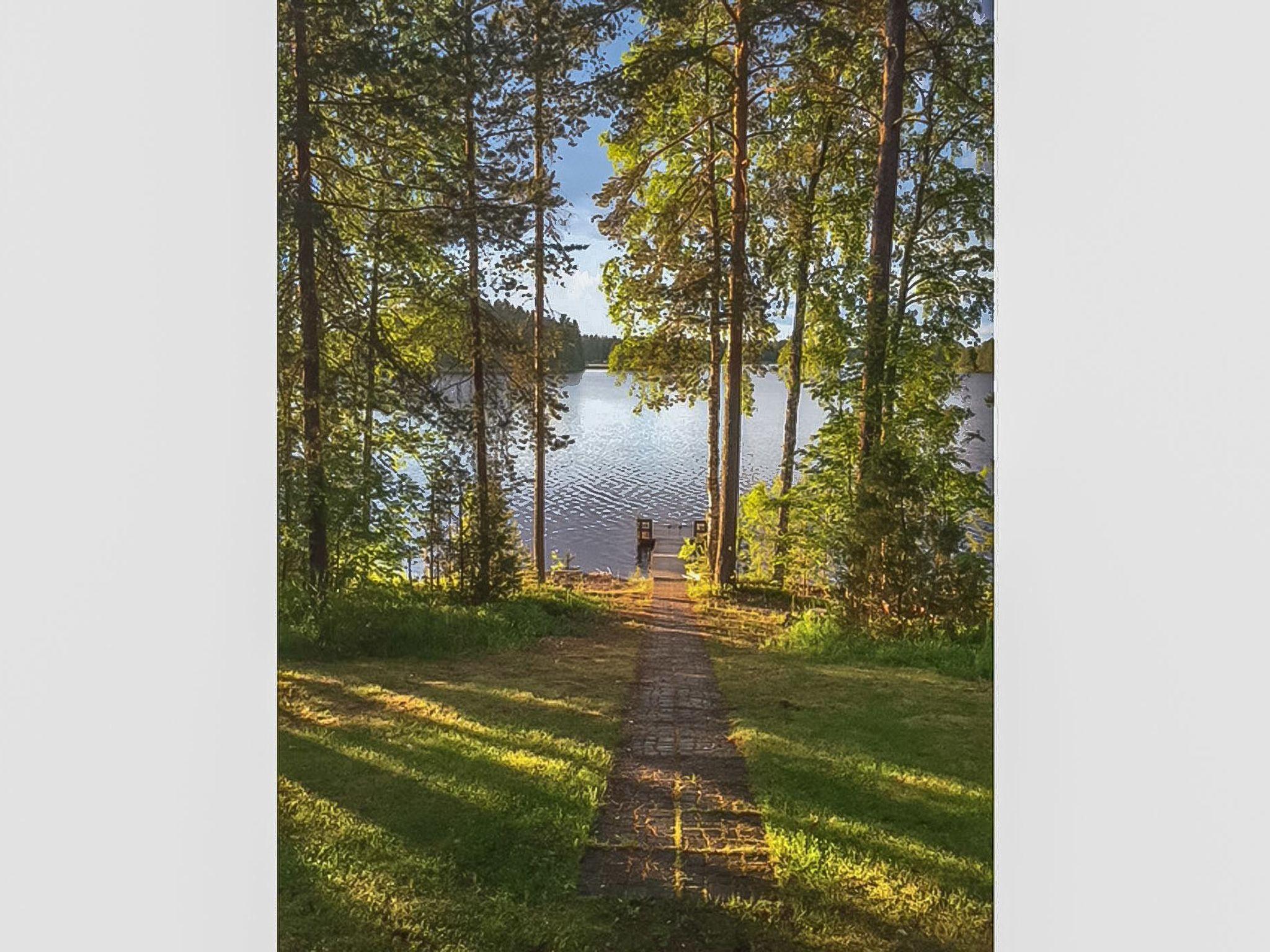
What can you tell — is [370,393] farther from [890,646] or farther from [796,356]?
[890,646]

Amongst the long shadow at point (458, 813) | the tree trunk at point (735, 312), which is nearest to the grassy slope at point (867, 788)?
the tree trunk at point (735, 312)

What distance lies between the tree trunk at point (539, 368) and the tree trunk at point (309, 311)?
73 centimetres

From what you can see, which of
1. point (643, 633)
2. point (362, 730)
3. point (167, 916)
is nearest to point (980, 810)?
point (643, 633)

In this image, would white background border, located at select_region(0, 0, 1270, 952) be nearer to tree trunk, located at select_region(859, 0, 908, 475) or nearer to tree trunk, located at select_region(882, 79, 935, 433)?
tree trunk, located at select_region(882, 79, 935, 433)

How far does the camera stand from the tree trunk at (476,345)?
2828 millimetres

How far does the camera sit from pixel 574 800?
2.64m

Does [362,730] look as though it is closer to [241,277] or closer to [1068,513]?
[241,277]

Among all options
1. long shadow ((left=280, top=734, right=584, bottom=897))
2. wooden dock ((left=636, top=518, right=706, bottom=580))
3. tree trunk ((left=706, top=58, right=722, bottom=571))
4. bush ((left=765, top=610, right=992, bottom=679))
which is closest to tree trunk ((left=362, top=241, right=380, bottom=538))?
long shadow ((left=280, top=734, right=584, bottom=897))

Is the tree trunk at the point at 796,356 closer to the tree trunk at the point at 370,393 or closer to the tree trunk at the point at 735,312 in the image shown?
the tree trunk at the point at 735,312

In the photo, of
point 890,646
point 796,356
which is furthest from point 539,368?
point 890,646

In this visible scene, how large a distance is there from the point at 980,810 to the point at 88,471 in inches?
114

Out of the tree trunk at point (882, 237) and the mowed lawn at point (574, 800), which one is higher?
the tree trunk at point (882, 237)

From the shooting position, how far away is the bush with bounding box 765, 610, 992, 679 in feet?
9.18

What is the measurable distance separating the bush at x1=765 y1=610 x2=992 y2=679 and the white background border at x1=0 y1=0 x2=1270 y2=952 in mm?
102
